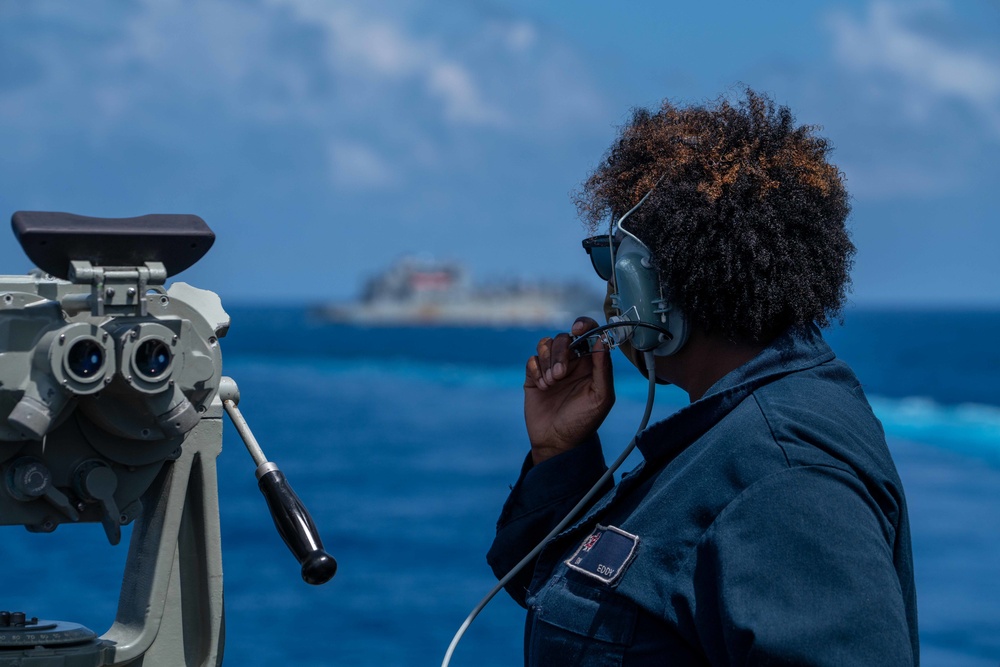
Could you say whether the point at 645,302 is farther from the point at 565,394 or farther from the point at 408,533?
the point at 408,533

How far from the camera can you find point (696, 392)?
214 cm

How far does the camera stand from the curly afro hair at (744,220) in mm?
1971

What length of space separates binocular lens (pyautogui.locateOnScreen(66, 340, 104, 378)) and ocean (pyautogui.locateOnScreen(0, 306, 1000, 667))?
1369 mm

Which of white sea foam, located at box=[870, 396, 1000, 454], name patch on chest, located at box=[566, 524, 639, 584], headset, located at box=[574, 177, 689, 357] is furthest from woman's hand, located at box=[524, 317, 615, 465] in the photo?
white sea foam, located at box=[870, 396, 1000, 454]

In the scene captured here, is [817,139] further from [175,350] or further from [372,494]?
[372,494]

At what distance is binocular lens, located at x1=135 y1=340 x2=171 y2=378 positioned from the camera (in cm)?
179

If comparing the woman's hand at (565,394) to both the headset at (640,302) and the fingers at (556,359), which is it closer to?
the fingers at (556,359)

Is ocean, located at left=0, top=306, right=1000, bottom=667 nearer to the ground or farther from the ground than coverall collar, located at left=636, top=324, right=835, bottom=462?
farther from the ground

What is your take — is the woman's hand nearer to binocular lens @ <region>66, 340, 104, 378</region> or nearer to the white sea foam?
binocular lens @ <region>66, 340, 104, 378</region>

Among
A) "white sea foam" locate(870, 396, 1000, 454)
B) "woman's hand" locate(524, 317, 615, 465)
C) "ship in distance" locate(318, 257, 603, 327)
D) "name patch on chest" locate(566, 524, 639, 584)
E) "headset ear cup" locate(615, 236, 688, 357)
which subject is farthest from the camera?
"ship in distance" locate(318, 257, 603, 327)

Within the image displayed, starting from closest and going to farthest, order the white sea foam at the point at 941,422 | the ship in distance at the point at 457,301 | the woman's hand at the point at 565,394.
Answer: the woman's hand at the point at 565,394 → the white sea foam at the point at 941,422 → the ship in distance at the point at 457,301

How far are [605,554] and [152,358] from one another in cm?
77

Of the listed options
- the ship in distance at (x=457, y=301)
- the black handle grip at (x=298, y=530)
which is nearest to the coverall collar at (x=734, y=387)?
the black handle grip at (x=298, y=530)

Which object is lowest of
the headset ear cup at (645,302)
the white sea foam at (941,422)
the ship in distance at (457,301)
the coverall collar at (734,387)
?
the coverall collar at (734,387)
